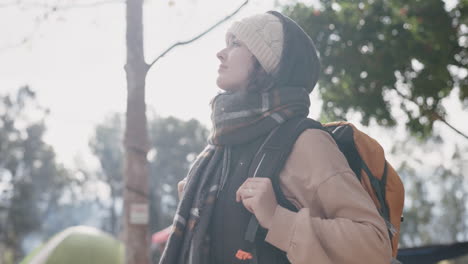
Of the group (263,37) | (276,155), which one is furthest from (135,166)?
(276,155)

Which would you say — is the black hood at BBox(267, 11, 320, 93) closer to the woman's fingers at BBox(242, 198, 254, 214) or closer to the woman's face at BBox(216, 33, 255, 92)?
the woman's face at BBox(216, 33, 255, 92)

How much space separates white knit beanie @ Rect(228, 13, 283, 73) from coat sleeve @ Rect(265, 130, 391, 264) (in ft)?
1.28

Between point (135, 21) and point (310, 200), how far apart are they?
12.3 feet

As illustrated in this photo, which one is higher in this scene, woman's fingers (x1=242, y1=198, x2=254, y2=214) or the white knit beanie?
the white knit beanie

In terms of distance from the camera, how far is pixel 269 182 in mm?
1469

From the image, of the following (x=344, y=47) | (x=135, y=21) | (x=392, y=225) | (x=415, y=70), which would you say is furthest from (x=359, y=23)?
(x=392, y=225)

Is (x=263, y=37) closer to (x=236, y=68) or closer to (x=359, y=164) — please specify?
(x=236, y=68)

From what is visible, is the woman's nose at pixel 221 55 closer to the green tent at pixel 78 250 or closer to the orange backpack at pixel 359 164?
the orange backpack at pixel 359 164

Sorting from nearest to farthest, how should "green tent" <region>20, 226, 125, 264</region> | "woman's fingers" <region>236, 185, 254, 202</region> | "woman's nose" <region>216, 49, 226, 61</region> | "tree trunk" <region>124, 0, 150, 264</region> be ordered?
"woman's fingers" <region>236, 185, 254, 202</region> < "woman's nose" <region>216, 49, 226, 61</region> < "tree trunk" <region>124, 0, 150, 264</region> < "green tent" <region>20, 226, 125, 264</region>

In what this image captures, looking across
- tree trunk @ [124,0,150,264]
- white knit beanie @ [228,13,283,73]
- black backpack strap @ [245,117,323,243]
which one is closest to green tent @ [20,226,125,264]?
tree trunk @ [124,0,150,264]

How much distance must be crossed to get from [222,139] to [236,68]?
0.31 m

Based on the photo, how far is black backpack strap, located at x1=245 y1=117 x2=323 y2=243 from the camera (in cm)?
153

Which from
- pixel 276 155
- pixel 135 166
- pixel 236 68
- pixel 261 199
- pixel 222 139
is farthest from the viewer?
pixel 135 166

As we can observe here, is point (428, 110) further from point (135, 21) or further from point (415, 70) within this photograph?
point (135, 21)
